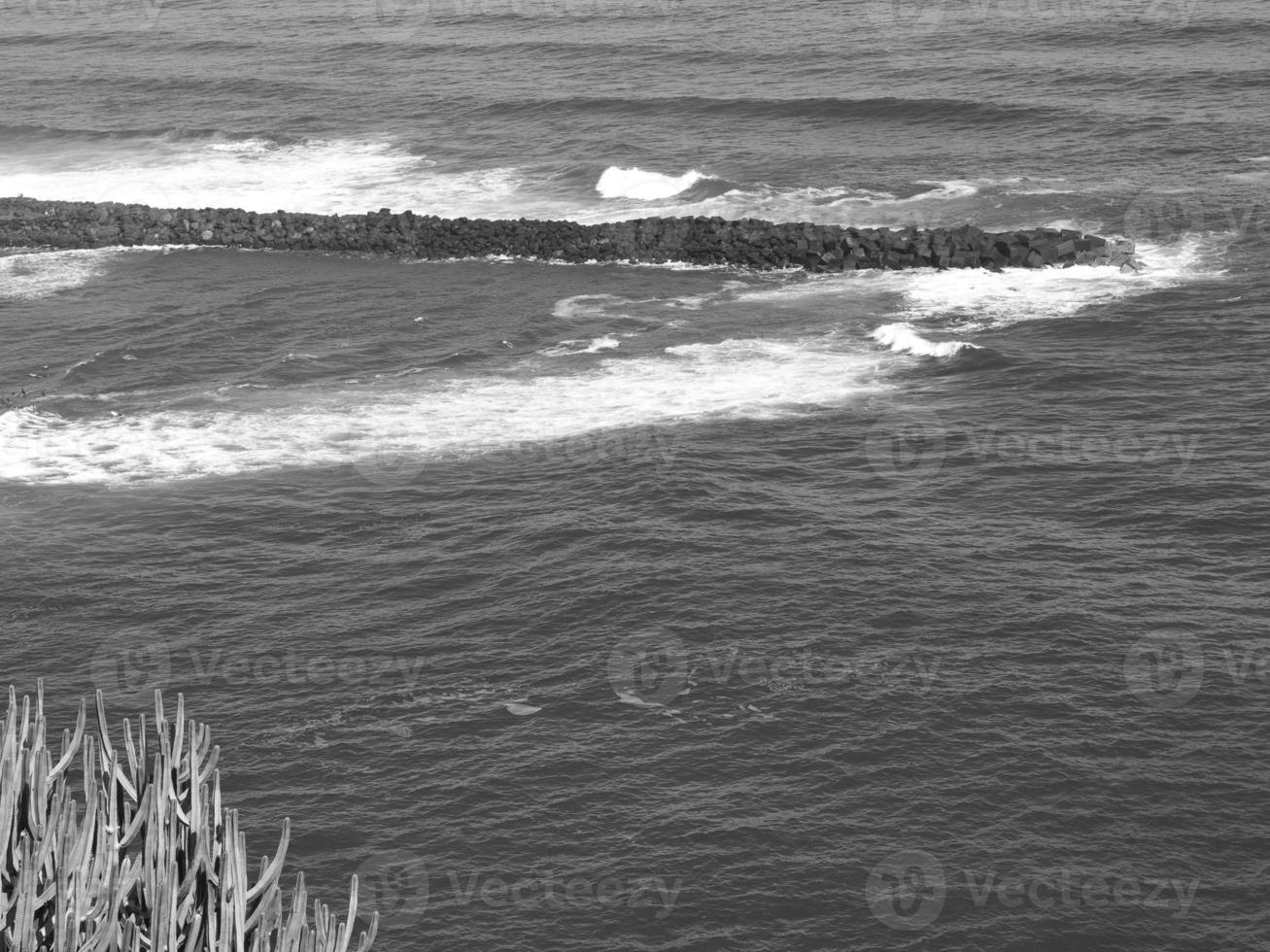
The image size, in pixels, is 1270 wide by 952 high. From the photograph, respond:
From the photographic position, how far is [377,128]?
5969 inches

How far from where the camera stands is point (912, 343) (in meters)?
92.2

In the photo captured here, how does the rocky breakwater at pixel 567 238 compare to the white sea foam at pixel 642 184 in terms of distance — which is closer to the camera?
the rocky breakwater at pixel 567 238

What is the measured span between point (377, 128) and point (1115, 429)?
296 feet

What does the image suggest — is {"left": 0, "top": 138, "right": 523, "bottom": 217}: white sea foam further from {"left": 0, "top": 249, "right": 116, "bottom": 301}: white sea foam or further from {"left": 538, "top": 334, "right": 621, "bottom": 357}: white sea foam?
{"left": 538, "top": 334, "right": 621, "bottom": 357}: white sea foam

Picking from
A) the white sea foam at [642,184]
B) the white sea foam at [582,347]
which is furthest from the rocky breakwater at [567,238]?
the white sea foam at [582,347]

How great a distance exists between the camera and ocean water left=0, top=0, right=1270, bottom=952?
2051 inches

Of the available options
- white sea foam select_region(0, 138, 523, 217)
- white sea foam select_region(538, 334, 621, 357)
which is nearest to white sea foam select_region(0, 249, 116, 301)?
white sea foam select_region(0, 138, 523, 217)

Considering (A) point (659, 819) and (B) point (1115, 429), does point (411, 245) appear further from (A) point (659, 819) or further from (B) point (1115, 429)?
(A) point (659, 819)

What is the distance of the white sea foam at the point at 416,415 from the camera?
271ft

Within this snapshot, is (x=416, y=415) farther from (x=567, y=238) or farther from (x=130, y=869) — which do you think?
(x=130, y=869)

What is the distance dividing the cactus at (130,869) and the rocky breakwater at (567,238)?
82057 mm

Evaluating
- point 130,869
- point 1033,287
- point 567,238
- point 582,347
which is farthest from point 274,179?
point 130,869

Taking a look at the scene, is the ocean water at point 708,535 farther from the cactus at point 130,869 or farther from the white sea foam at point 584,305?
the cactus at point 130,869

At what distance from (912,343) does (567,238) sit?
30.8m
